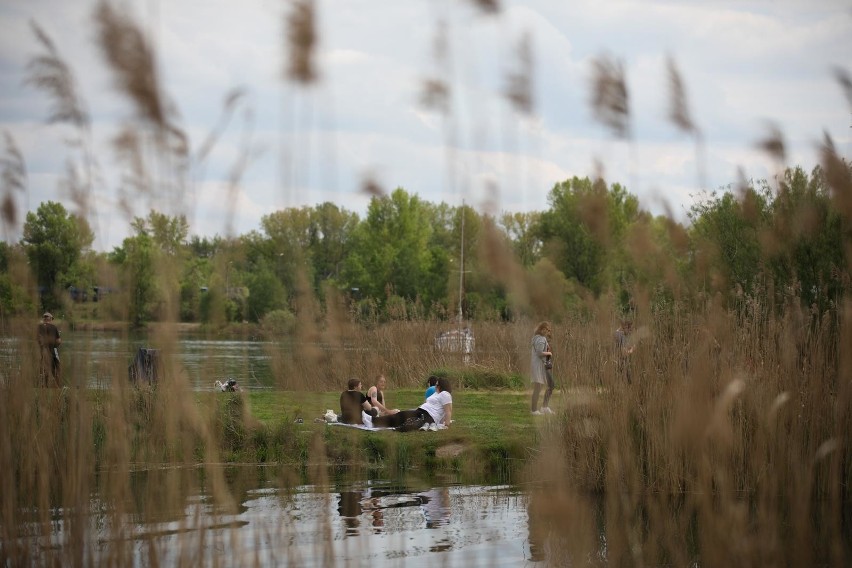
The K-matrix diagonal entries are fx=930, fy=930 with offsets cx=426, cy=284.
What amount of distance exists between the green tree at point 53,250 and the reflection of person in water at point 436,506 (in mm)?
3767

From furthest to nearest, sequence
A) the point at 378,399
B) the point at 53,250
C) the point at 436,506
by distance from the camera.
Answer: the point at 378,399, the point at 436,506, the point at 53,250

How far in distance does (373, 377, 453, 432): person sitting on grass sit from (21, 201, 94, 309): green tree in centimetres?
701

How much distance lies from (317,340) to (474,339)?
15664 millimetres

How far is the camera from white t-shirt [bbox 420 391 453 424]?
1221 centimetres

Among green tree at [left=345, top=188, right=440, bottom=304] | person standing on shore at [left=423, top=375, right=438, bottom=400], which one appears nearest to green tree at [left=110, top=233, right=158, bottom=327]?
person standing on shore at [left=423, top=375, right=438, bottom=400]

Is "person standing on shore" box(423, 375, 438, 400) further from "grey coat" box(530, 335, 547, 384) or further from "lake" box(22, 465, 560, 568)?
"lake" box(22, 465, 560, 568)

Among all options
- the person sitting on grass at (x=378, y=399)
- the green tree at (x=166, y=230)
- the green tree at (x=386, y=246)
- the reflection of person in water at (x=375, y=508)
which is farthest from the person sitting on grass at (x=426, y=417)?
the green tree at (x=386, y=246)

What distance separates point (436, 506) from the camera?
8617 millimetres

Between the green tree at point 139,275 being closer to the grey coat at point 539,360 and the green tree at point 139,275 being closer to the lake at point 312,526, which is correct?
the lake at point 312,526

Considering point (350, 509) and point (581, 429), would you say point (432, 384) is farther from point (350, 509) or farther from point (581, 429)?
point (581, 429)

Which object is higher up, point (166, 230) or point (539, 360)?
point (166, 230)

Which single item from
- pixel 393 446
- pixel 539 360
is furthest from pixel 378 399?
pixel 539 360

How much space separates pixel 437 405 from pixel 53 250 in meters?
7.65

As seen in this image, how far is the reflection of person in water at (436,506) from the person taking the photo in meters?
7.89
